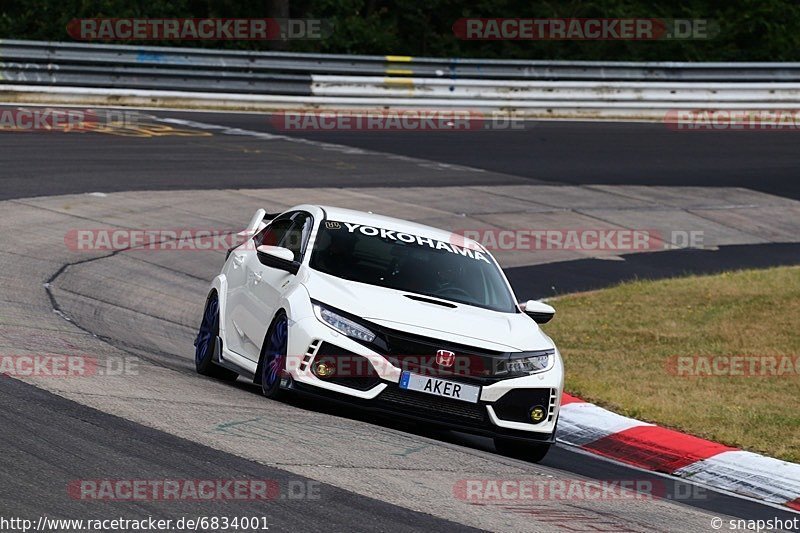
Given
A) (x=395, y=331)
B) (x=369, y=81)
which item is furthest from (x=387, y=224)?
(x=369, y=81)

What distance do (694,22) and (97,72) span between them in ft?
62.8

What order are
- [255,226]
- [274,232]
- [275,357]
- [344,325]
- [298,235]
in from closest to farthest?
[344,325] → [275,357] → [298,235] → [274,232] → [255,226]

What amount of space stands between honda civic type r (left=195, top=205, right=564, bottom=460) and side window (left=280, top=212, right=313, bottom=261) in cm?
2

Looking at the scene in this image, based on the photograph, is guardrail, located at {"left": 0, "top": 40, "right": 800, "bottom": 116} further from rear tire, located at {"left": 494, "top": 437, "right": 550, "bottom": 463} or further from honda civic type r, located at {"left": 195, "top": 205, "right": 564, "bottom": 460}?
rear tire, located at {"left": 494, "top": 437, "right": 550, "bottom": 463}

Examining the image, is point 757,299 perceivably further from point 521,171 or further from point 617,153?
point 617,153

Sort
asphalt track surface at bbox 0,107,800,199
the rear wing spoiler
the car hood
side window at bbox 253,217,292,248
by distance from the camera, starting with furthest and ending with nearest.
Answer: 1. asphalt track surface at bbox 0,107,800,199
2. the rear wing spoiler
3. side window at bbox 253,217,292,248
4. the car hood

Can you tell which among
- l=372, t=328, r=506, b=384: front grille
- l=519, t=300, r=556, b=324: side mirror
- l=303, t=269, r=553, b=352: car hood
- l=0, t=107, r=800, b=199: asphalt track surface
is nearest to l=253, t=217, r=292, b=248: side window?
l=303, t=269, r=553, b=352: car hood

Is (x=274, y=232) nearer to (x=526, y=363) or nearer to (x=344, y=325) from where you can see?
(x=344, y=325)

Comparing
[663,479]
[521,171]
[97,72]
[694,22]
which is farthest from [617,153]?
[663,479]

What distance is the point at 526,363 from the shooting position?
30.0 feet

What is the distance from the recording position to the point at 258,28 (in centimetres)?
3678

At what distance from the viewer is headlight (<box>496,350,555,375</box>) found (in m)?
9.04

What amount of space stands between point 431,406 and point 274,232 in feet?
9.36

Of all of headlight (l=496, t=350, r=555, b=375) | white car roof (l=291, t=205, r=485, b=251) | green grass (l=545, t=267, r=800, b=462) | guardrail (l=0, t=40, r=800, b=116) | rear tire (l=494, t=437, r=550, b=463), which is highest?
guardrail (l=0, t=40, r=800, b=116)
